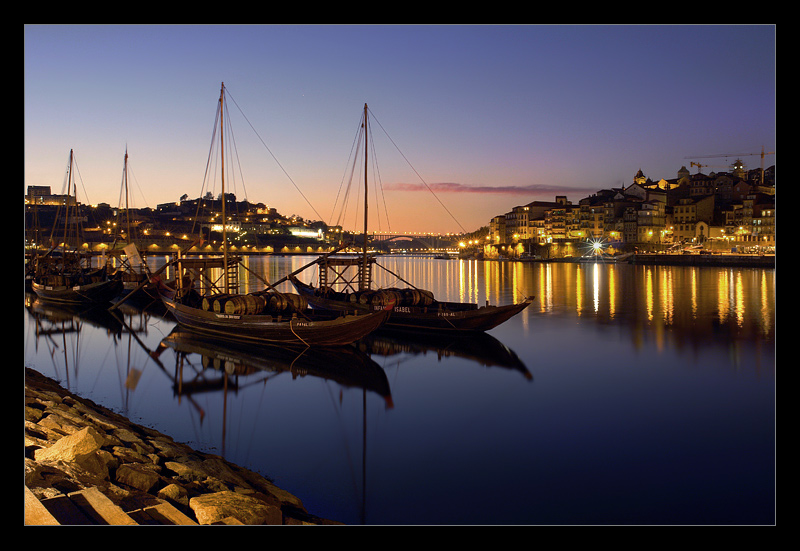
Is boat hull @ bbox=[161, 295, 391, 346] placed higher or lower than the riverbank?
lower

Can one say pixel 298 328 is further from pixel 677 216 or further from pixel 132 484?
pixel 677 216

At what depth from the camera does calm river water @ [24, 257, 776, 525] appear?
7246mm

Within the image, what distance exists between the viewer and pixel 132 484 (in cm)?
600

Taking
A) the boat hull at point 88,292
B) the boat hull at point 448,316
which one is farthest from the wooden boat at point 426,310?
the boat hull at point 88,292

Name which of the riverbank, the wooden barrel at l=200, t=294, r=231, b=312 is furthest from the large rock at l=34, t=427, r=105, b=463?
the riverbank

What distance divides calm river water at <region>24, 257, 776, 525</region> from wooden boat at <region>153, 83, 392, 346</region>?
694 millimetres

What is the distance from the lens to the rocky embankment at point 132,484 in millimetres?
5160

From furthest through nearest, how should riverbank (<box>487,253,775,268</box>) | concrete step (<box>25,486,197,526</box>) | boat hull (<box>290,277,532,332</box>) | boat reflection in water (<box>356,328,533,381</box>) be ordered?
riverbank (<box>487,253,775,268</box>) → boat hull (<box>290,277,532,332</box>) → boat reflection in water (<box>356,328,533,381</box>) → concrete step (<box>25,486,197,526</box>)

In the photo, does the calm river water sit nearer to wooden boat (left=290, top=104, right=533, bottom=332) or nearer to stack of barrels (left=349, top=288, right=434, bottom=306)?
wooden boat (left=290, top=104, right=533, bottom=332)

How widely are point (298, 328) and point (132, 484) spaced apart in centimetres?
1102

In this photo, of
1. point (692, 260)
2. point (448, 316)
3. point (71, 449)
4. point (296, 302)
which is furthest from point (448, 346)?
point (692, 260)

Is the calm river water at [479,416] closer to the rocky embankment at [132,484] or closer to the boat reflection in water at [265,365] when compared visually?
the boat reflection in water at [265,365]
